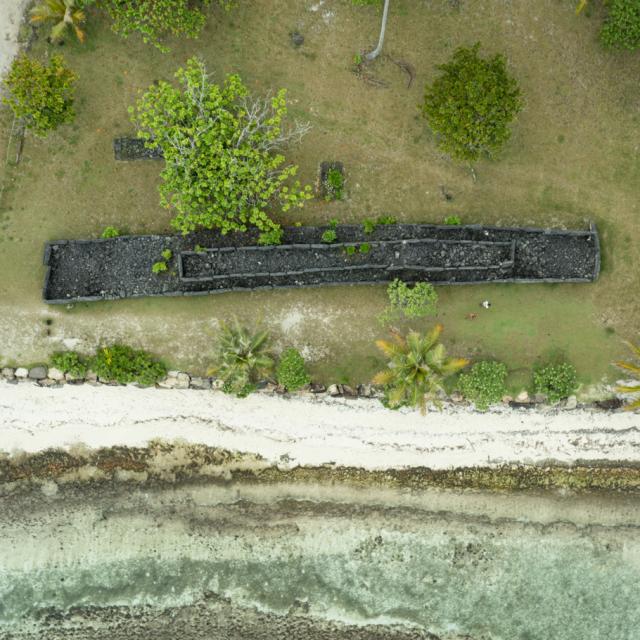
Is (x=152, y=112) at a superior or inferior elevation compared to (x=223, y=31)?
inferior

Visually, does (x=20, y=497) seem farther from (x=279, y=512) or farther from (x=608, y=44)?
(x=608, y=44)

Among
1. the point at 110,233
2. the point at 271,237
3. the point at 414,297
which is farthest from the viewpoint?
the point at 110,233

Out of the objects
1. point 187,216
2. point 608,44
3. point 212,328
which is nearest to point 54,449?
point 212,328

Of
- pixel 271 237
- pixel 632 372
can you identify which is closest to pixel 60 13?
pixel 271 237

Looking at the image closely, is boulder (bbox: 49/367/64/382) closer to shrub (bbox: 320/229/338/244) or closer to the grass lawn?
the grass lawn

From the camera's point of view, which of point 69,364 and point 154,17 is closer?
point 154,17

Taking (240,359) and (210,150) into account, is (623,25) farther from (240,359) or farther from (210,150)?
(240,359)
